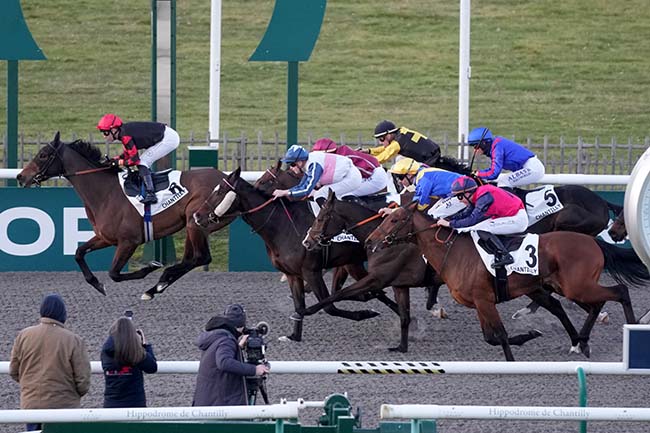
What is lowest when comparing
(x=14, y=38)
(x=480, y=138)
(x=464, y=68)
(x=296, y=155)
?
(x=296, y=155)

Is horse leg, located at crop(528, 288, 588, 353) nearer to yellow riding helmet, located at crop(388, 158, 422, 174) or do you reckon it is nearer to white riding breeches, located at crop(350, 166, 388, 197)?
yellow riding helmet, located at crop(388, 158, 422, 174)

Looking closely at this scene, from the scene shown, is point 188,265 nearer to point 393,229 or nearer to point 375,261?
point 375,261

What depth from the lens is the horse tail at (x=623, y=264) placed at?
1058cm

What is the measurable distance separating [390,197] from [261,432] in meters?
5.25

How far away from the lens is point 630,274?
1080 centimetres

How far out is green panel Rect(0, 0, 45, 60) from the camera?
13.6 metres

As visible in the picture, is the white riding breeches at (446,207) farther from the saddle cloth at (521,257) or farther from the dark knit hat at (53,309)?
the dark knit hat at (53,309)

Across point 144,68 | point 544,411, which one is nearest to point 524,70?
point 144,68

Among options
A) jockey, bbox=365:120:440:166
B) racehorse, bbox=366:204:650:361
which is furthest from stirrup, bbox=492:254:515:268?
jockey, bbox=365:120:440:166

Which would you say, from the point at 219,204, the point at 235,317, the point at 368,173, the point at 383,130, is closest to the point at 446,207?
the point at 368,173

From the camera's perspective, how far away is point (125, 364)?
702 cm

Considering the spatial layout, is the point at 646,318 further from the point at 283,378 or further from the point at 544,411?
the point at 544,411

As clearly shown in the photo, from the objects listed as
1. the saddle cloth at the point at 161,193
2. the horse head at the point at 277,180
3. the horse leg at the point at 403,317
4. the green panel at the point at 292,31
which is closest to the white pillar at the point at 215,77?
the green panel at the point at 292,31

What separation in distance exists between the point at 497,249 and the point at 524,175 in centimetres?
223
